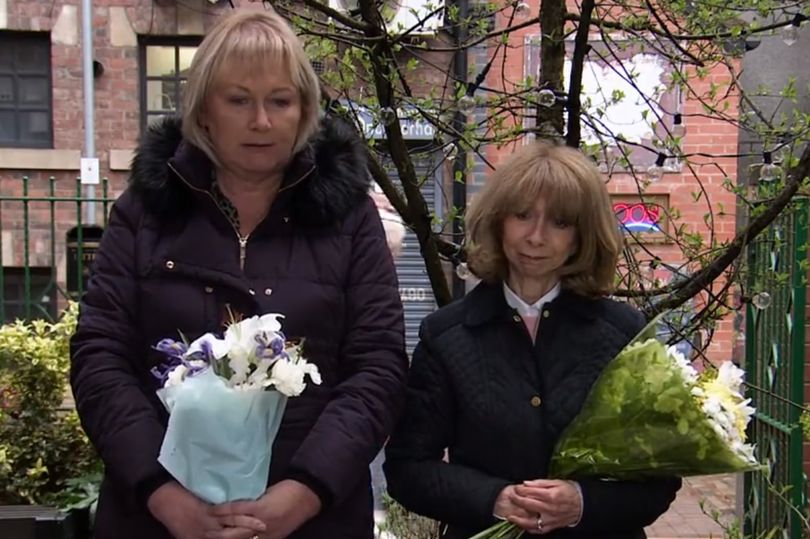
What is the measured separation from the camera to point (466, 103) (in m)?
2.80

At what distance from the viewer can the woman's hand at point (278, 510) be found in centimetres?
156

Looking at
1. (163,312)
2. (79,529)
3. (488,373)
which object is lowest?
(79,529)

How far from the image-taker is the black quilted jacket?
1.78 meters

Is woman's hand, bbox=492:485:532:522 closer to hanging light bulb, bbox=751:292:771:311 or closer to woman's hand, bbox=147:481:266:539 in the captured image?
woman's hand, bbox=147:481:266:539

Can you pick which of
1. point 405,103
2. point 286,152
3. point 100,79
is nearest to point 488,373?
point 286,152

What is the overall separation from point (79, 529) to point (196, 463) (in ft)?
6.19

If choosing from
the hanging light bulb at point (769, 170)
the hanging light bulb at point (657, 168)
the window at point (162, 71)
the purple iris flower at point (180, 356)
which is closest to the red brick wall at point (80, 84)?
the window at point (162, 71)

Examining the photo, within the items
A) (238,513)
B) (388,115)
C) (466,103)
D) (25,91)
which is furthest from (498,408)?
(25,91)

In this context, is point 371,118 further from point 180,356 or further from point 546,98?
point 180,356

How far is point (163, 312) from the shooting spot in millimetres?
1743

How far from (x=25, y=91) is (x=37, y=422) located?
230 inches

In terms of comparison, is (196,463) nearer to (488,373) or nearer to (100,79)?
(488,373)

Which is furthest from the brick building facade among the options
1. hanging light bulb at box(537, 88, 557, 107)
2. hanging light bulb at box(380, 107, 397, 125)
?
hanging light bulb at box(380, 107, 397, 125)

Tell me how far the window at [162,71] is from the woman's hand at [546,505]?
24.6 feet
